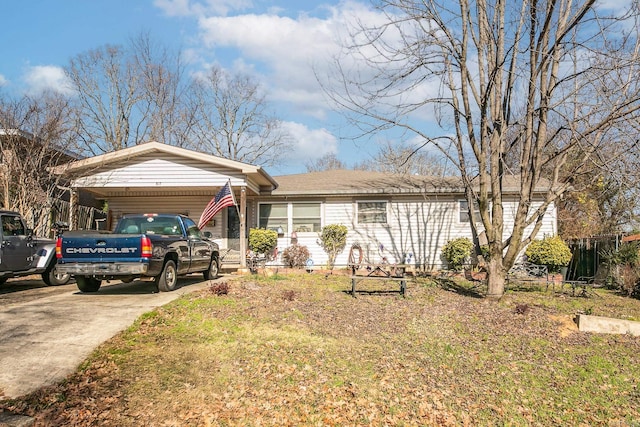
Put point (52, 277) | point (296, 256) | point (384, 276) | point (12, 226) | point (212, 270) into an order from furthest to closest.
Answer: point (296, 256), point (384, 276), point (212, 270), point (52, 277), point (12, 226)

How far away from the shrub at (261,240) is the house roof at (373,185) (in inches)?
61.1

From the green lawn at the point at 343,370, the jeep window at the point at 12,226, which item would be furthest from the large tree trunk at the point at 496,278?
the jeep window at the point at 12,226

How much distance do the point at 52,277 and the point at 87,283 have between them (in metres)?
2.31

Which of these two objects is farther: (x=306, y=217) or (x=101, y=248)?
(x=306, y=217)

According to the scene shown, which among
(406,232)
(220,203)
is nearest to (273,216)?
(220,203)

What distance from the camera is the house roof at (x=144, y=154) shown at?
1431cm

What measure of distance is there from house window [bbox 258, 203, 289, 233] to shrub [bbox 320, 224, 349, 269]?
168 centimetres

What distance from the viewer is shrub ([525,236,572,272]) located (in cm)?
1498

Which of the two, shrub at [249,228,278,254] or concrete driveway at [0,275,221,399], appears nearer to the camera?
concrete driveway at [0,275,221,399]

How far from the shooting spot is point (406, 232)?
16984 millimetres

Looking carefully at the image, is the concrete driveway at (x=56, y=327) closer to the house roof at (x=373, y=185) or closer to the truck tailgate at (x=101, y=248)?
the truck tailgate at (x=101, y=248)

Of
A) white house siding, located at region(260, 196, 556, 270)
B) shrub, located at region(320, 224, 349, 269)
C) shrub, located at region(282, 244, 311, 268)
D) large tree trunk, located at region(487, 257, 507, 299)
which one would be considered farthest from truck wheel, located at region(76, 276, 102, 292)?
large tree trunk, located at region(487, 257, 507, 299)

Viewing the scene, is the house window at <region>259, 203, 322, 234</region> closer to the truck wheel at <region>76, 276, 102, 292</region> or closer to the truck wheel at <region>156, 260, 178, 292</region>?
the truck wheel at <region>156, 260, 178, 292</region>

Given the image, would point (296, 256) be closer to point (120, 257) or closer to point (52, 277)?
point (52, 277)
